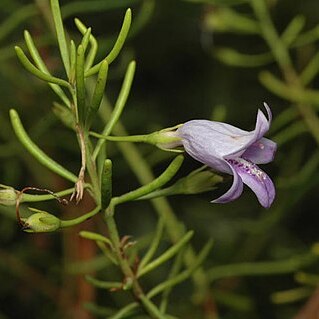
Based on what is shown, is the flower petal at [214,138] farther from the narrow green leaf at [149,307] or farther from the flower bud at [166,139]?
the narrow green leaf at [149,307]

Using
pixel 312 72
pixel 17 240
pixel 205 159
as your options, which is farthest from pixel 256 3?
pixel 17 240

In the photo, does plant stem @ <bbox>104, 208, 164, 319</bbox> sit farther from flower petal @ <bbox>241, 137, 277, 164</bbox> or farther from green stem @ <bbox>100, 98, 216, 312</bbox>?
green stem @ <bbox>100, 98, 216, 312</bbox>

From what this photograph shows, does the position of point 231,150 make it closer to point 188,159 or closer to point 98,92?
point 98,92

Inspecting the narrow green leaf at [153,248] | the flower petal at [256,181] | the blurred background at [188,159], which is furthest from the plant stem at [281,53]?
the flower petal at [256,181]

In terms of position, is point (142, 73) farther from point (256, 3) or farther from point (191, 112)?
point (256, 3)

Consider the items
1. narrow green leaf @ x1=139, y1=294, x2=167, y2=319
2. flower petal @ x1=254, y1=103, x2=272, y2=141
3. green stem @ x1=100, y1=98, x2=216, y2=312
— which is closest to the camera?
flower petal @ x1=254, y1=103, x2=272, y2=141

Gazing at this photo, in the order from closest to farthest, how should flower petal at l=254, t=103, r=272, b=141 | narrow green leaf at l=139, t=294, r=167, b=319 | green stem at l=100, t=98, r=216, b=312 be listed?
flower petal at l=254, t=103, r=272, b=141 → narrow green leaf at l=139, t=294, r=167, b=319 → green stem at l=100, t=98, r=216, b=312

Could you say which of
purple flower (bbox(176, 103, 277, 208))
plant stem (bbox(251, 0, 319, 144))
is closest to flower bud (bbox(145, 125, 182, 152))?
purple flower (bbox(176, 103, 277, 208))
